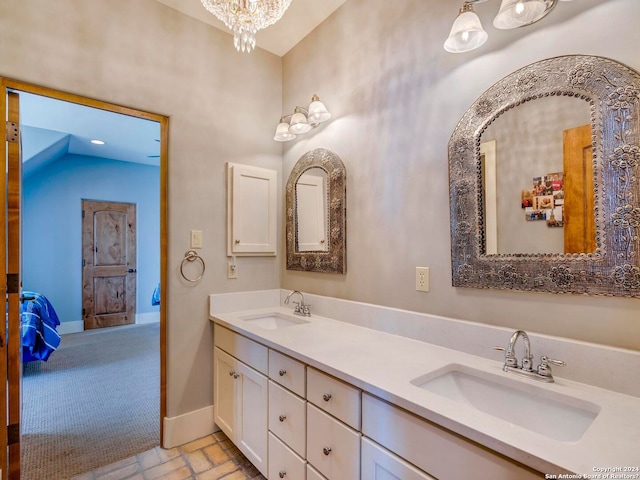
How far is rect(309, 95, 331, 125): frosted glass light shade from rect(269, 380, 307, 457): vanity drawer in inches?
60.6

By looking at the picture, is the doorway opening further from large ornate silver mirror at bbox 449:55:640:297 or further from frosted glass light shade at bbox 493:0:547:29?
frosted glass light shade at bbox 493:0:547:29

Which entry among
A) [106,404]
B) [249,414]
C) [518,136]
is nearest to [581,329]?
[518,136]

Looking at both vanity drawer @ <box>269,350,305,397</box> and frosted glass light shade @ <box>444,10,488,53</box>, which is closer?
frosted glass light shade @ <box>444,10,488,53</box>

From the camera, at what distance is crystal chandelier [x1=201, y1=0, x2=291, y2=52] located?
1476mm

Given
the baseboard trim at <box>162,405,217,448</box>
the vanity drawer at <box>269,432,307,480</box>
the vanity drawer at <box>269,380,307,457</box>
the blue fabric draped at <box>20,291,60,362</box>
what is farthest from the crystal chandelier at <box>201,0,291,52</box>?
the blue fabric draped at <box>20,291,60,362</box>

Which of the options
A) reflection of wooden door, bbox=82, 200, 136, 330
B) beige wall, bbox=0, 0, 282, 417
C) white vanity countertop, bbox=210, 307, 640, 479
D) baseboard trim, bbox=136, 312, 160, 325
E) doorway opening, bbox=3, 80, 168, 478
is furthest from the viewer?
baseboard trim, bbox=136, 312, 160, 325

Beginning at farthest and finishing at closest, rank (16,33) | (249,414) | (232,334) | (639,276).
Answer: (232,334) < (249,414) < (16,33) < (639,276)

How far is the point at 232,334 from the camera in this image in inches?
75.4

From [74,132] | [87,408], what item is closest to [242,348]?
[87,408]

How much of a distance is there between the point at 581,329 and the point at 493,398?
0.38 m

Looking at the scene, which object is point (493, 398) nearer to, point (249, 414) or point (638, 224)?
point (638, 224)

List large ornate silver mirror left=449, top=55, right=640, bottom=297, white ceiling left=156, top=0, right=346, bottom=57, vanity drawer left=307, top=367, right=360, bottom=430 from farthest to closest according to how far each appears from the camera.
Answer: white ceiling left=156, top=0, right=346, bottom=57 < vanity drawer left=307, top=367, right=360, bottom=430 < large ornate silver mirror left=449, top=55, right=640, bottom=297

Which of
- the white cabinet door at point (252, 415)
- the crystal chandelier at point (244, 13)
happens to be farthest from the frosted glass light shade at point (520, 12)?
the white cabinet door at point (252, 415)

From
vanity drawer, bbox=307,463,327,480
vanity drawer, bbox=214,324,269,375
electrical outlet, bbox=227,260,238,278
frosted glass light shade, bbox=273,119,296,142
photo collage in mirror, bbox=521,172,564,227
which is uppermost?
frosted glass light shade, bbox=273,119,296,142
